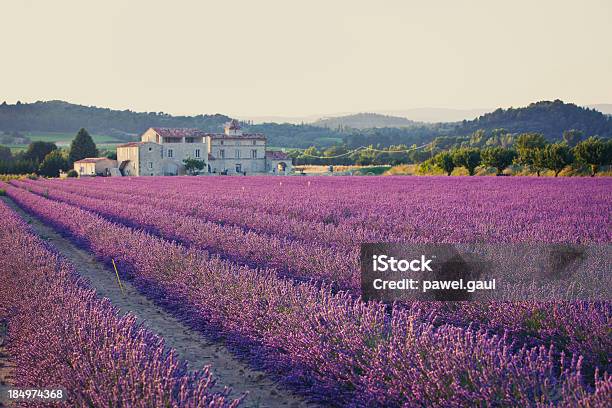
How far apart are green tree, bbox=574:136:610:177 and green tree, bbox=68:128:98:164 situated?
55716 mm

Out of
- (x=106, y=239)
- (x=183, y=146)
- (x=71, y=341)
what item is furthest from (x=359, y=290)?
(x=183, y=146)

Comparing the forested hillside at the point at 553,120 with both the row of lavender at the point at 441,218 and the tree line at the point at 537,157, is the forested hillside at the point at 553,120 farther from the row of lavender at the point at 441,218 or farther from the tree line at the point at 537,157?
the row of lavender at the point at 441,218

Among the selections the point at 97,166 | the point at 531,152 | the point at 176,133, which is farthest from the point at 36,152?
the point at 531,152

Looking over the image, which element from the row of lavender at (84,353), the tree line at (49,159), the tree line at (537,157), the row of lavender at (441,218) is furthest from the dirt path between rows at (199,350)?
the tree line at (49,159)

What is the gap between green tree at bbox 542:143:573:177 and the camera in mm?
39562

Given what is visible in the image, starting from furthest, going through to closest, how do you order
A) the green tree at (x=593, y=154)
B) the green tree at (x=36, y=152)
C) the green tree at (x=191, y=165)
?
the green tree at (x=36, y=152) → the green tree at (x=191, y=165) → the green tree at (x=593, y=154)

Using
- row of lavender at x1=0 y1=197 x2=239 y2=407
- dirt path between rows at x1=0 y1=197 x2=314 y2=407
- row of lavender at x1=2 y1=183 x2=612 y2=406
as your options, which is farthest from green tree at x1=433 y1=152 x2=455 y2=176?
row of lavender at x1=0 y1=197 x2=239 y2=407

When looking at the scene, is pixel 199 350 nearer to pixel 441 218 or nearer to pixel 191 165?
pixel 441 218

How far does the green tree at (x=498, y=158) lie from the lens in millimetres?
45219

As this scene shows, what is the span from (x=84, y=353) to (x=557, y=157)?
40453 millimetres

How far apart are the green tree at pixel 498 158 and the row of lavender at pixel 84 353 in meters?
42.8

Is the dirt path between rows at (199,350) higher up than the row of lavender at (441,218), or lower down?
lower down

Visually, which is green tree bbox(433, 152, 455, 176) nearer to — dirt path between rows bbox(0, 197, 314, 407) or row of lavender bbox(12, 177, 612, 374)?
row of lavender bbox(12, 177, 612, 374)

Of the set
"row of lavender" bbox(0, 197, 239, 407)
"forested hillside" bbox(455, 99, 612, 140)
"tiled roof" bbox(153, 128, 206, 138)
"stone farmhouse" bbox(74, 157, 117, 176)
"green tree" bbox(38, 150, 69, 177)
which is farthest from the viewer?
"forested hillside" bbox(455, 99, 612, 140)
